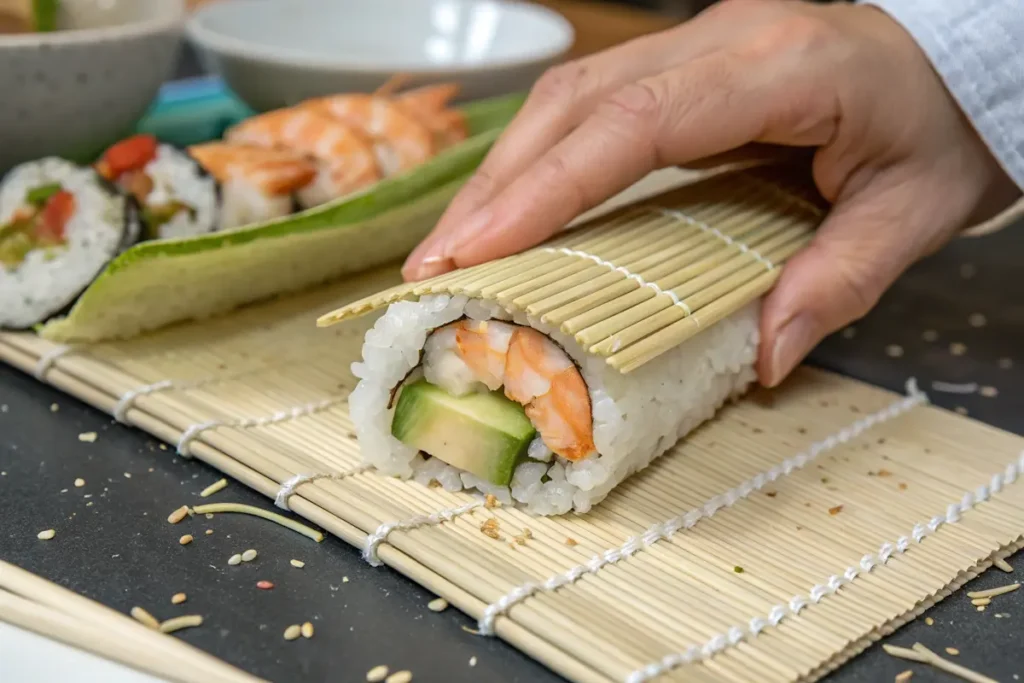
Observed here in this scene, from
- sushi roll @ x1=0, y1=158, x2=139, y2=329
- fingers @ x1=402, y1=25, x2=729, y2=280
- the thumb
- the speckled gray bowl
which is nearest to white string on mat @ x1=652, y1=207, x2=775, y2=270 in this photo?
the thumb

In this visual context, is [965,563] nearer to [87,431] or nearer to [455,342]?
[455,342]

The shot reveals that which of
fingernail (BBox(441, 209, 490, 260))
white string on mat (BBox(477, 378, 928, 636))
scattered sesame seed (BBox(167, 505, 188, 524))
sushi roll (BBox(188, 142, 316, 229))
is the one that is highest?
fingernail (BBox(441, 209, 490, 260))

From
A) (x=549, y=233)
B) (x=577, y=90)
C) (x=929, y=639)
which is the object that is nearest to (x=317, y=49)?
(x=577, y=90)

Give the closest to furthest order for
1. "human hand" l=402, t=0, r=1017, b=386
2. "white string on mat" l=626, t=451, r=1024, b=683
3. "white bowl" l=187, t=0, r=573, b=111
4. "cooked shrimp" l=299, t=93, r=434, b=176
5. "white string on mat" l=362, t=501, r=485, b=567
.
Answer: "white string on mat" l=626, t=451, r=1024, b=683, "white string on mat" l=362, t=501, r=485, b=567, "human hand" l=402, t=0, r=1017, b=386, "cooked shrimp" l=299, t=93, r=434, b=176, "white bowl" l=187, t=0, r=573, b=111

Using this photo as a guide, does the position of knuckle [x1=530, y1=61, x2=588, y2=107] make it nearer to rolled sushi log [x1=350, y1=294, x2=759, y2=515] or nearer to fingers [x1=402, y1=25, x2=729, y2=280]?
fingers [x1=402, y1=25, x2=729, y2=280]

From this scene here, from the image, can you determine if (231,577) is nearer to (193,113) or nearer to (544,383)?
(544,383)

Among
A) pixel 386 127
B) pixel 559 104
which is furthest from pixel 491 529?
pixel 386 127

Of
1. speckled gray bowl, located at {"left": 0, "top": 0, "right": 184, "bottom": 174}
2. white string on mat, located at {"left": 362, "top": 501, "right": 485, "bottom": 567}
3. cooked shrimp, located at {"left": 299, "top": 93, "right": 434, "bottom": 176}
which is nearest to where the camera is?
white string on mat, located at {"left": 362, "top": 501, "right": 485, "bottom": 567}
